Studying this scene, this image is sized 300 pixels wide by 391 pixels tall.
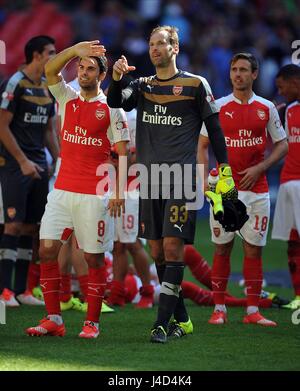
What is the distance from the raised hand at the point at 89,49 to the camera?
338 inches

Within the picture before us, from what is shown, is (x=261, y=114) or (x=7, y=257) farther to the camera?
(x=7, y=257)

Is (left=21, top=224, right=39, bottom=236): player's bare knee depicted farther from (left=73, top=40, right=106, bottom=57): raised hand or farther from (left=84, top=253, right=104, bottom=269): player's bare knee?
(left=73, top=40, right=106, bottom=57): raised hand

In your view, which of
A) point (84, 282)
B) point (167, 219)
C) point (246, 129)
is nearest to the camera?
point (167, 219)

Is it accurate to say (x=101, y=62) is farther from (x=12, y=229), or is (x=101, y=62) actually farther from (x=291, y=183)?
(x=291, y=183)

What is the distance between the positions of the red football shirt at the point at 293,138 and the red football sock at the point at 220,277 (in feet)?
5.20

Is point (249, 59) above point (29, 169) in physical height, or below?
above

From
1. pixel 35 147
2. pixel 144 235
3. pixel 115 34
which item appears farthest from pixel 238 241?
pixel 144 235

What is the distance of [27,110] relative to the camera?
1123 centimetres

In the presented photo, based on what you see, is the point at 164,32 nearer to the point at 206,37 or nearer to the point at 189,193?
the point at 189,193

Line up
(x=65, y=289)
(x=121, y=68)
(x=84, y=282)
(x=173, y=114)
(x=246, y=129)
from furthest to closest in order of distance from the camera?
(x=65, y=289) → (x=84, y=282) → (x=246, y=129) → (x=173, y=114) → (x=121, y=68)

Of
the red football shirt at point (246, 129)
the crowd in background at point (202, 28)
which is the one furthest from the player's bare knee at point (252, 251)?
the crowd in background at point (202, 28)

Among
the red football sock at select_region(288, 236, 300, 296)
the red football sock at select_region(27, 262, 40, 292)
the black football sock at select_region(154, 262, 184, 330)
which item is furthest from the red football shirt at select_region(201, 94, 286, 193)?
Result: the red football sock at select_region(27, 262, 40, 292)

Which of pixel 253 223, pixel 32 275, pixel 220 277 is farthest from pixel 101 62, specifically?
pixel 32 275

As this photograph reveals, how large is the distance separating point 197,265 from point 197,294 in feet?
1.44
